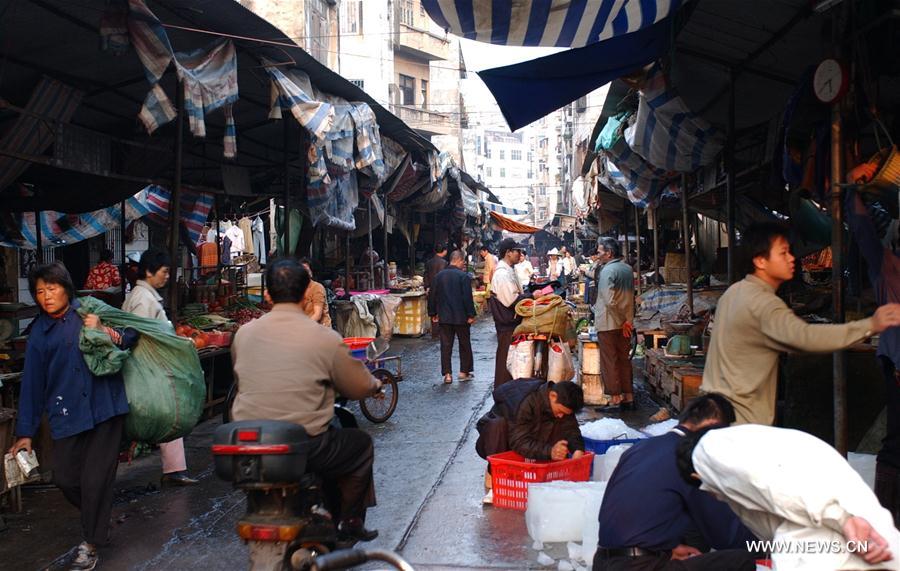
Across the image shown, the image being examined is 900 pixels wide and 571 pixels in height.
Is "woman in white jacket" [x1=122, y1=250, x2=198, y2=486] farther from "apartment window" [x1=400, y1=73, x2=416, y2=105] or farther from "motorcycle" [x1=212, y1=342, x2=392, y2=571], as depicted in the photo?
"apartment window" [x1=400, y1=73, x2=416, y2=105]

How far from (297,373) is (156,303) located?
11.0ft

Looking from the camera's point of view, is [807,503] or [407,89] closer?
[807,503]

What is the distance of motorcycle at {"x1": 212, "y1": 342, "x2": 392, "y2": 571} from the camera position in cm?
374

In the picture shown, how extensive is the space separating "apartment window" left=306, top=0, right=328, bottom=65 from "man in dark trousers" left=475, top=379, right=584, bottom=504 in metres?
26.8

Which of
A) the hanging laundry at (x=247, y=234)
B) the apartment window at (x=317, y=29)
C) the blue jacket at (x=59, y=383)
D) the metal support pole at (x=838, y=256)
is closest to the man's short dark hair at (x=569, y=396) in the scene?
the metal support pole at (x=838, y=256)

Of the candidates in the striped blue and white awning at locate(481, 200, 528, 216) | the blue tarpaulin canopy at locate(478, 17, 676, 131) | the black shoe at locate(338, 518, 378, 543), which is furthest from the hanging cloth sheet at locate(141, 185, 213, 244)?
the striped blue and white awning at locate(481, 200, 528, 216)

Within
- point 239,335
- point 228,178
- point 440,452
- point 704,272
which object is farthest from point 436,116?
point 239,335

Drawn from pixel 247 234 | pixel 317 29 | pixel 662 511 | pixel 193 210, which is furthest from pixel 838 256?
pixel 317 29

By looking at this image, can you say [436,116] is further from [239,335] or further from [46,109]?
[239,335]

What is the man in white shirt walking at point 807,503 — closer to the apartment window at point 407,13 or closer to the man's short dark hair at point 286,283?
the man's short dark hair at point 286,283

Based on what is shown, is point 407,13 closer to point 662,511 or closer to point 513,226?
point 513,226

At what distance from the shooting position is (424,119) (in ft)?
157

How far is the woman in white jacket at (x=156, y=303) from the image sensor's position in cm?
677

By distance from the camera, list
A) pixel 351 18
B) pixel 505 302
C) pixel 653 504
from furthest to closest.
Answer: pixel 351 18 → pixel 505 302 → pixel 653 504
